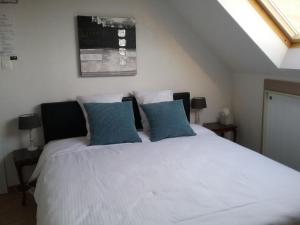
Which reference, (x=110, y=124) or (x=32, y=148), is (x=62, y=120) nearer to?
(x=32, y=148)

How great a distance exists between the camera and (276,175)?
187 cm

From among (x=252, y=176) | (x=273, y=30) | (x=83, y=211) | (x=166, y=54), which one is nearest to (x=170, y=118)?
(x=166, y=54)

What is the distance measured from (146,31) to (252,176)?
78.8 inches

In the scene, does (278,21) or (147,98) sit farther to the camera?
(147,98)

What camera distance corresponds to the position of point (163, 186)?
1.76m

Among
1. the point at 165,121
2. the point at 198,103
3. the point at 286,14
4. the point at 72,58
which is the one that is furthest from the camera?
the point at 198,103

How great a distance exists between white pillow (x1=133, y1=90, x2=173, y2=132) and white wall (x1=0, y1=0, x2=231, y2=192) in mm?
191

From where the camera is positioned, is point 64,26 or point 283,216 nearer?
point 283,216

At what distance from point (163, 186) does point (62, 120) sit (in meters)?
1.54

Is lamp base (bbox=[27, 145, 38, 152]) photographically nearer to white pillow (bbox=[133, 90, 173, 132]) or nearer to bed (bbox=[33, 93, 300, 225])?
bed (bbox=[33, 93, 300, 225])

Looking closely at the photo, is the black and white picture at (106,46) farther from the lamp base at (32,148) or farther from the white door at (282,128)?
the white door at (282,128)

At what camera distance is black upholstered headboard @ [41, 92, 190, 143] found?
2809 mm

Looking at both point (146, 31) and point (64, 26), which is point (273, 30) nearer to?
point (146, 31)

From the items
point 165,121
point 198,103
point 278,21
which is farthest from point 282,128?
point 165,121
